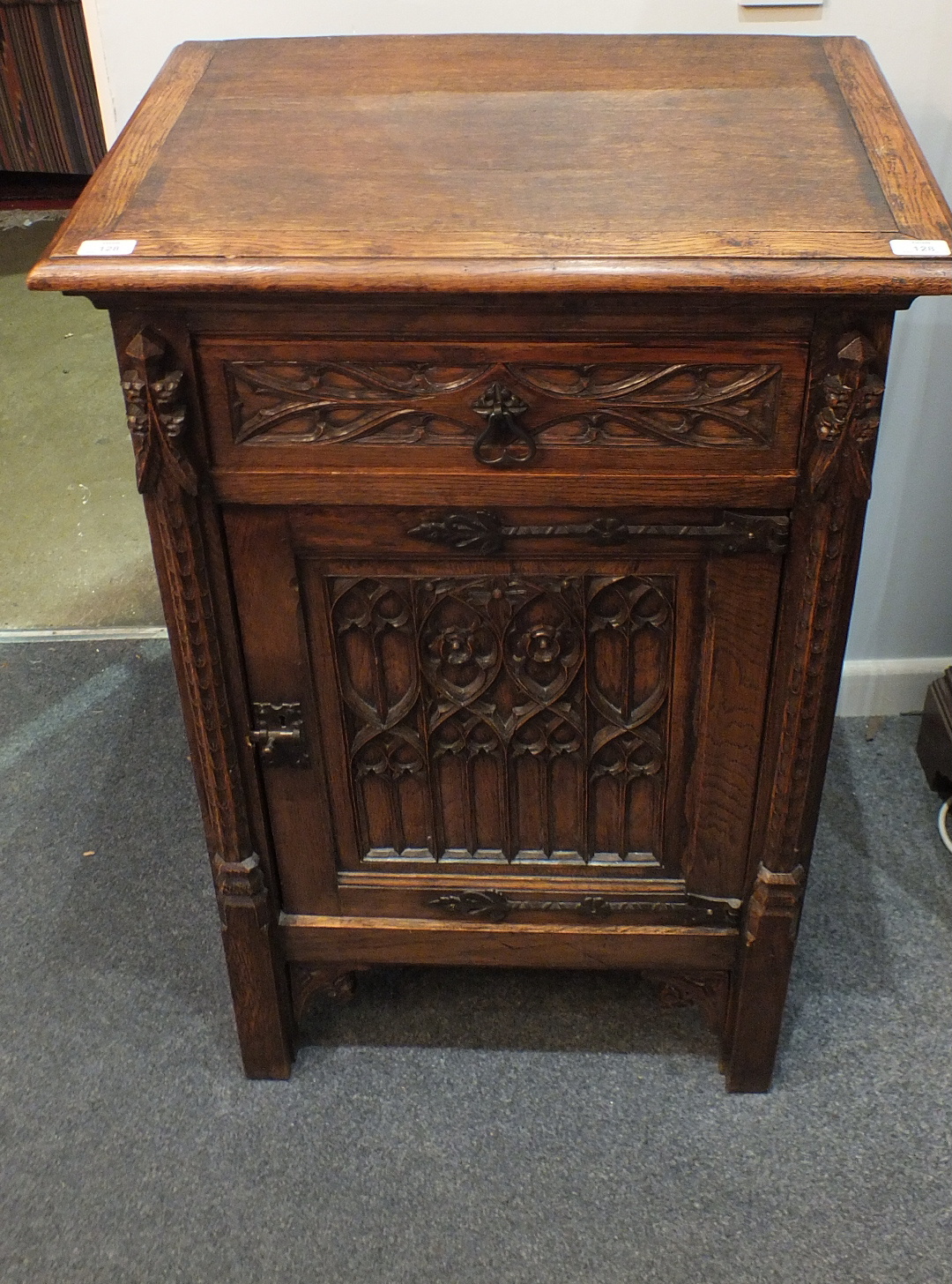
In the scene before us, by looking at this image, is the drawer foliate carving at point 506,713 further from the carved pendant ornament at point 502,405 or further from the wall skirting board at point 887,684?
the wall skirting board at point 887,684

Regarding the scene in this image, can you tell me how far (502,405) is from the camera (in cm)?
101

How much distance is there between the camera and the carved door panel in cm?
111

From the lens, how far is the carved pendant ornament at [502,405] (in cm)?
100

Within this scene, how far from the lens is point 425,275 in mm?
925

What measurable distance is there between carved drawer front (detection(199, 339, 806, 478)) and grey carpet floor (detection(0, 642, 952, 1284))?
2.50 feet

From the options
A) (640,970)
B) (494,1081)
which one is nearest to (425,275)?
(640,970)

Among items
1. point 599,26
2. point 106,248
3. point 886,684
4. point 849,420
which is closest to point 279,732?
point 106,248

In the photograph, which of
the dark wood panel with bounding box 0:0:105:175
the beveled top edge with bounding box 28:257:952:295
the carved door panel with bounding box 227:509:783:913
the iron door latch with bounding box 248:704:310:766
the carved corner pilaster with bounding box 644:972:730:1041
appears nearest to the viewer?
the beveled top edge with bounding box 28:257:952:295

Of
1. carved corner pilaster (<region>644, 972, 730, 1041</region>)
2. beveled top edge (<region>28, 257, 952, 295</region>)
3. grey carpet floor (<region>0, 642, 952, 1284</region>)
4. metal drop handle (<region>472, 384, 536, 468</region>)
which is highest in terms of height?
beveled top edge (<region>28, 257, 952, 295</region>)

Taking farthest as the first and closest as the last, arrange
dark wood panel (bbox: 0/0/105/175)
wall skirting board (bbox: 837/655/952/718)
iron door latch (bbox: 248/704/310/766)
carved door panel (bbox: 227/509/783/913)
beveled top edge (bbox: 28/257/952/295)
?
dark wood panel (bbox: 0/0/105/175) → wall skirting board (bbox: 837/655/952/718) → iron door latch (bbox: 248/704/310/766) → carved door panel (bbox: 227/509/783/913) → beveled top edge (bbox: 28/257/952/295)

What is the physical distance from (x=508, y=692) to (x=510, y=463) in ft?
0.85

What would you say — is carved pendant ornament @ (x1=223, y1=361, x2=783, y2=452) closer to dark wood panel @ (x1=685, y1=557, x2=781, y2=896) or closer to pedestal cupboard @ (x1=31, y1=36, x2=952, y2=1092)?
pedestal cupboard @ (x1=31, y1=36, x2=952, y2=1092)

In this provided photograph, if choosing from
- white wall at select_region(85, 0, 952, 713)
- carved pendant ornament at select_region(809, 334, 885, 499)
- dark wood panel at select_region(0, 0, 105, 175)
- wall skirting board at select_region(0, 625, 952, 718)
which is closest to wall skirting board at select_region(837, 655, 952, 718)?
wall skirting board at select_region(0, 625, 952, 718)

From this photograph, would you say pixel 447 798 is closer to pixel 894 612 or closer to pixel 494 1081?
pixel 494 1081
